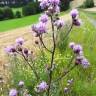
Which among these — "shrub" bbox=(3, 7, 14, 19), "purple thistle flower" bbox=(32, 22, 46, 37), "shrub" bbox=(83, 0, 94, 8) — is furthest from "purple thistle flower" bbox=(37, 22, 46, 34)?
"shrub" bbox=(83, 0, 94, 8)

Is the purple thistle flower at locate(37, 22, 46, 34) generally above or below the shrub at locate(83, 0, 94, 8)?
above

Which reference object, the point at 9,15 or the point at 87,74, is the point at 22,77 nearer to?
the point at 87,74

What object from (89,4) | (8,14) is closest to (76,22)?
(8,14)

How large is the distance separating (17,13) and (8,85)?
38857 mm

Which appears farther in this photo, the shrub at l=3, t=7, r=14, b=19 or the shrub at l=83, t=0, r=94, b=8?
the shrub at l=83, t=0, r=94, b=8

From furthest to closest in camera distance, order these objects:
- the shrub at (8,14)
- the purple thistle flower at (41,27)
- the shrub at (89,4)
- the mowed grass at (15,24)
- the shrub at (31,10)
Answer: the shrub at (89,4) → the shrub at (31,10) → the shrub at (8,14) → the mowed grass at (15,24) → the purple thistle flower at (41,27)

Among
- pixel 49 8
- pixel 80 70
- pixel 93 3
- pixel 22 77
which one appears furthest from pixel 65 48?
pixel 93 3

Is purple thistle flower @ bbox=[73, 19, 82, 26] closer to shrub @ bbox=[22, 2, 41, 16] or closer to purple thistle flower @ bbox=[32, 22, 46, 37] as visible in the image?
purple thistle flower @ bbox=[32, 22, 46, 37]

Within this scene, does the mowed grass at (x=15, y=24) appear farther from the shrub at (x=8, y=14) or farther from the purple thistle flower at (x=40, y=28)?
the purple thistle flower at (x=40, y=28)

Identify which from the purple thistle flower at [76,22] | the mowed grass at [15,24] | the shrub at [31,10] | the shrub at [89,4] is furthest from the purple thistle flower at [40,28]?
the shrub at [89,4]

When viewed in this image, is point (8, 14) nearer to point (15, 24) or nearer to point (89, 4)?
point (89, 4)

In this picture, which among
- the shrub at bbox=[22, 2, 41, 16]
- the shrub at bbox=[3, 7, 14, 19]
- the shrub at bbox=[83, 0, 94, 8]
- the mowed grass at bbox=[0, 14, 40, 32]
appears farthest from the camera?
the shrub at bbox=[83, 0, 94, 8]

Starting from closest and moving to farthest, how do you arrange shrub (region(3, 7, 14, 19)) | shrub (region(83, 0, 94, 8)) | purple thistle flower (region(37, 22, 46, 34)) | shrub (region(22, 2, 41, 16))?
1. purple thistle flower (region(37, 22, 46, 34))
2. shrub (region(3, 7, 14, 19))
3. shrub (region(22, 2, 41, 16))
4. shrub (region(83, 0, 94, 8))

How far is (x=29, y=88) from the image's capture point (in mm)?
6070
